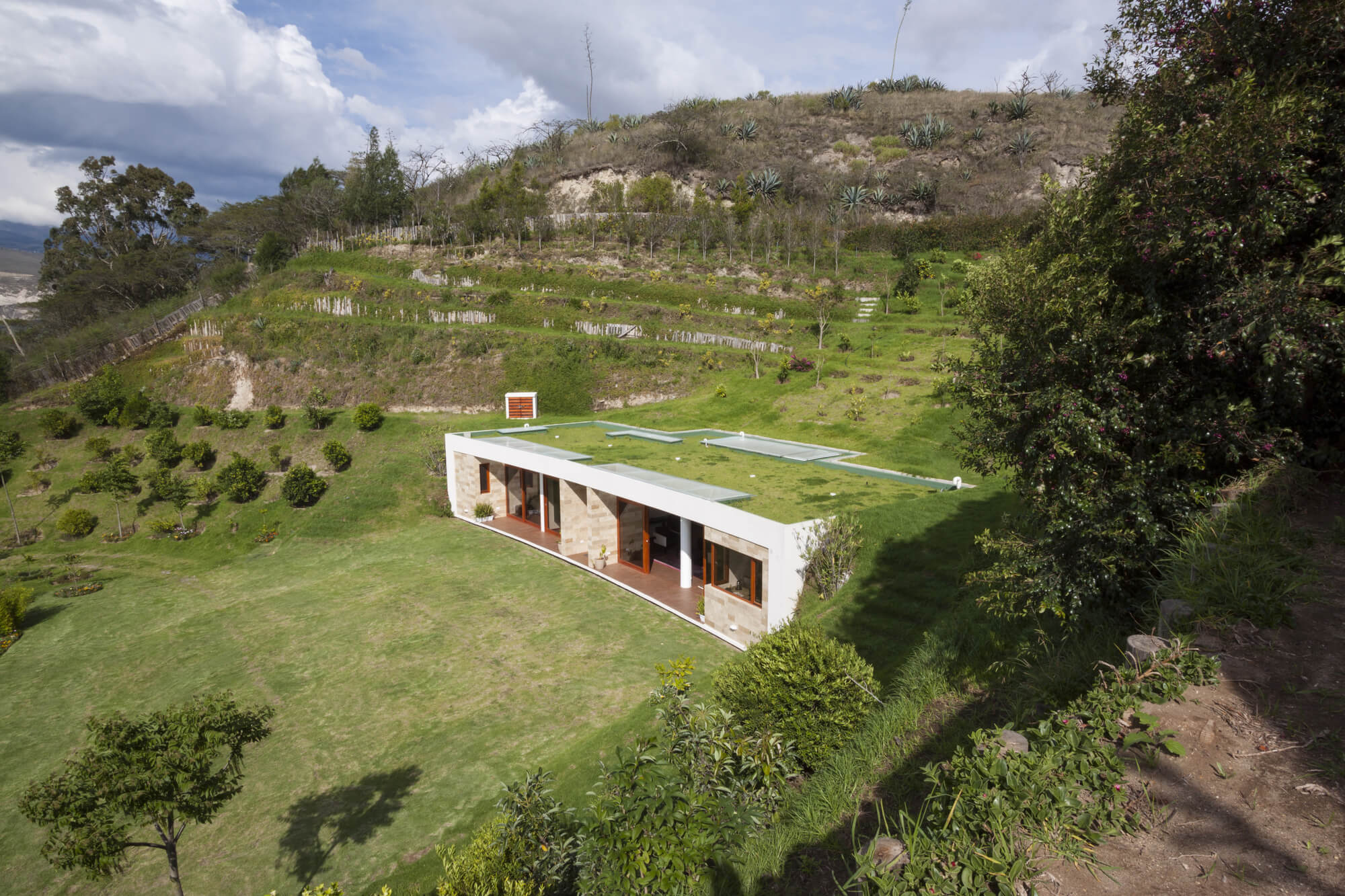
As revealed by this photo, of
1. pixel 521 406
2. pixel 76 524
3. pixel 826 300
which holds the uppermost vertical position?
pixel 826 300

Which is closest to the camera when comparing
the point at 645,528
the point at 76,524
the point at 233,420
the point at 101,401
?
the point at 645,528

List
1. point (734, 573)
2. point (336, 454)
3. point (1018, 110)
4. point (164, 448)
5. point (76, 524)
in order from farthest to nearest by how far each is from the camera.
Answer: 1. point (1018, 110)
2. point (164, 448)
3. point (336, 454)
4. point (76, 524)
5. point (734, 573)

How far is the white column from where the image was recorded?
15500 mm

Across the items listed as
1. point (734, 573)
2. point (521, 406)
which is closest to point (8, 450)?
point (521, 406)

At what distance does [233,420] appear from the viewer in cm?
3070

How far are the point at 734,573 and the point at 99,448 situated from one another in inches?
1295

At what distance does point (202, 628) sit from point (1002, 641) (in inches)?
728

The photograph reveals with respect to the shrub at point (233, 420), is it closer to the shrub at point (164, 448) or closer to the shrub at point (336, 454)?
the shrub at point (164, 448)

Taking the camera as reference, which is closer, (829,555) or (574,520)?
(829,555)

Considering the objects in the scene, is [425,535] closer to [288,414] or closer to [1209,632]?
[288,414]

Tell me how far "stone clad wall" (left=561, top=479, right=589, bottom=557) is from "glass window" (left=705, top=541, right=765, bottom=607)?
5.09 meters

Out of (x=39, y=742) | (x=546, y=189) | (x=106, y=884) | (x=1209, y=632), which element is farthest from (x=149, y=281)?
(x=1209, y=632)

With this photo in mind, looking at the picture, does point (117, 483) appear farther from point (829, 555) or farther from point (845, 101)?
point (845, 101)

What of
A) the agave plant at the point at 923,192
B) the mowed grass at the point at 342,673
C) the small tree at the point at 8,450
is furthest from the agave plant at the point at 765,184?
the small tree at the point at 8,450
